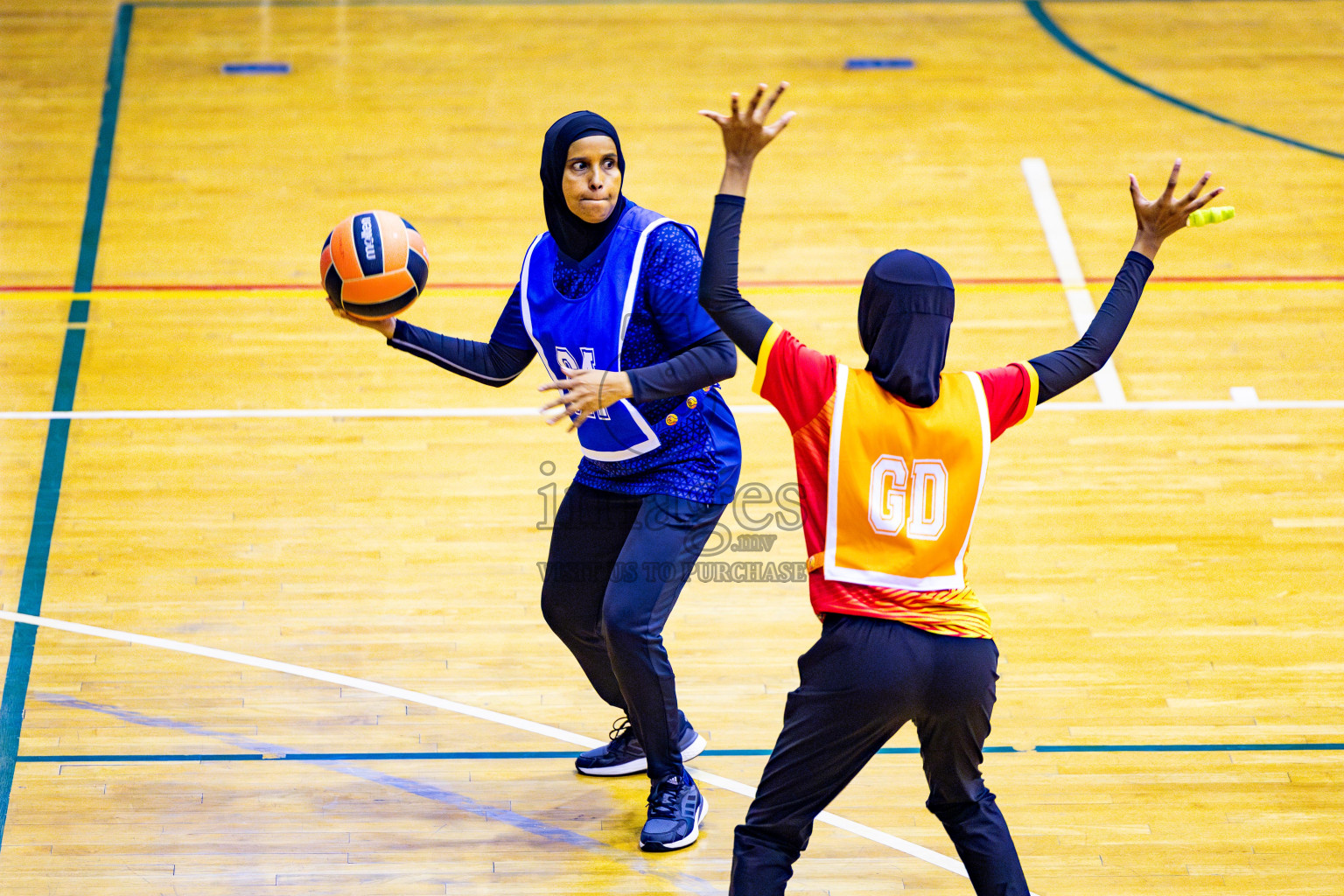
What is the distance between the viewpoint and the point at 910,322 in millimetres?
3211

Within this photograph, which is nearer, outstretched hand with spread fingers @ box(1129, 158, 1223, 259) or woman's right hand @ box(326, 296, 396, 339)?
outstretched hand with spread fingers @ box(1129, 158, 1223, 259)

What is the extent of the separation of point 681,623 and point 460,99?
5.15 m

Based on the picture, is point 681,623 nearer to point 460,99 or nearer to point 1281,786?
point 1281,786

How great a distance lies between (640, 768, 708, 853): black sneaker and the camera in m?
4.23

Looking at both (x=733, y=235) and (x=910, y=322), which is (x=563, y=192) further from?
(x=910, y=322)

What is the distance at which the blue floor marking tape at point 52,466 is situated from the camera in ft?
15.5

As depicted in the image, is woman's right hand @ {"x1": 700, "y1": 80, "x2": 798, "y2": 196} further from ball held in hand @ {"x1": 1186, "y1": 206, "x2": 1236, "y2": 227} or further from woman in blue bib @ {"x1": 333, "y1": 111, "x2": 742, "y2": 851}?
ball held in hand @ {"x1": 1186, "y1": 206, "x2": 1236, "y2": 227}

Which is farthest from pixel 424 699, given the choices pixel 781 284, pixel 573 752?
pixel 781 284

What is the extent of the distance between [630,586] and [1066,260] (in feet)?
14.6

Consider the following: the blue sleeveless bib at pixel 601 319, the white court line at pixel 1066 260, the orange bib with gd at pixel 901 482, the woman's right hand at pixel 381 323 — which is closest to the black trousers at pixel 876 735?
the orange bib with gd at pixel 901 482

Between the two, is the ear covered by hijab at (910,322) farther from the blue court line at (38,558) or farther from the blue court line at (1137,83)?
the blue court line at (1137,83)

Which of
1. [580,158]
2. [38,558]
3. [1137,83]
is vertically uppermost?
[580,158]

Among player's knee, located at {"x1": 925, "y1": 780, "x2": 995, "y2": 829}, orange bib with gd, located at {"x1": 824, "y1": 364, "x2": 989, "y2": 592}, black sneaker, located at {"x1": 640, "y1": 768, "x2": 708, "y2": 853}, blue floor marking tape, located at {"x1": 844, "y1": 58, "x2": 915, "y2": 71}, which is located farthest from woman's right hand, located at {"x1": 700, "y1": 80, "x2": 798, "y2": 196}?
blue floor marking tape, located at {"x1": 844, "y1": 58, "x2": 915, "y2": 71}

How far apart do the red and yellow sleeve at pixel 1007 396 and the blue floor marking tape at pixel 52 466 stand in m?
3.19
